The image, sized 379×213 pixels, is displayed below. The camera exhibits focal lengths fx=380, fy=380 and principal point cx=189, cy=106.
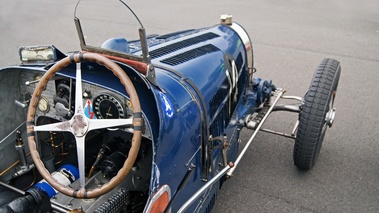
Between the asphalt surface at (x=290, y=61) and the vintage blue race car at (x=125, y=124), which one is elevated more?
the vintage blue race car at (x=125, y=124)

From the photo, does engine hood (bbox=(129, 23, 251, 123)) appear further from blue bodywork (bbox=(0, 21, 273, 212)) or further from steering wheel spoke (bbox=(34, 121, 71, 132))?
steering wheel spoke (bbox=(34, 121, 71, 132))

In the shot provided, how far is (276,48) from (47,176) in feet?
20.4

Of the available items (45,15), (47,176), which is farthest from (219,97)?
(45,15)

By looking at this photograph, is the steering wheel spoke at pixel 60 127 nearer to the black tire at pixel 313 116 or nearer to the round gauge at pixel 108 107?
the round gauge at pixel 108 107

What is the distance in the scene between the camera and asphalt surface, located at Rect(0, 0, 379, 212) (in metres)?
3.38

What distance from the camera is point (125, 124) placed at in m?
1.86

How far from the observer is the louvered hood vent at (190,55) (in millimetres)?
2695

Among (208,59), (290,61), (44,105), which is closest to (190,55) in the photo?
(208,59)

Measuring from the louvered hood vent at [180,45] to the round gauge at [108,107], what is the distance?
0.70 metres

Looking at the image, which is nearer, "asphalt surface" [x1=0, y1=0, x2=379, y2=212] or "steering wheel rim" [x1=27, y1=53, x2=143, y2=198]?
"steering wheel rim" [x1=27, y1=53, x2=143, y2=198]

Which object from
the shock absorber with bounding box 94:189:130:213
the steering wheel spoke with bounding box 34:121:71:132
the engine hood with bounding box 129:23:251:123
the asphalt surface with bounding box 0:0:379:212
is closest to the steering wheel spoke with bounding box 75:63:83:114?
the steering wheel spoke with bounding box 34:121:71:132

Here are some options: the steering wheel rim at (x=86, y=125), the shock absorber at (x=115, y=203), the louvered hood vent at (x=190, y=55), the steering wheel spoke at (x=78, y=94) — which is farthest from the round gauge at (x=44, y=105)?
the louvered hood vent at (x=190, y=55)

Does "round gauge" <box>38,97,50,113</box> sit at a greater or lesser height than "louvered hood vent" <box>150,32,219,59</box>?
lesser

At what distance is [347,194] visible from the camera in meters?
3.37
